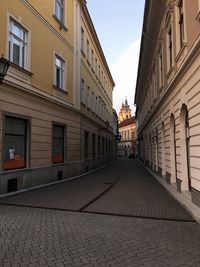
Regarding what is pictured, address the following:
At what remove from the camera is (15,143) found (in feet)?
42.0

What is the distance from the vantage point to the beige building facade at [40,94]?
12219 millimetres

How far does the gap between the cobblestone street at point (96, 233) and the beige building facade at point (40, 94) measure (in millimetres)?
2979

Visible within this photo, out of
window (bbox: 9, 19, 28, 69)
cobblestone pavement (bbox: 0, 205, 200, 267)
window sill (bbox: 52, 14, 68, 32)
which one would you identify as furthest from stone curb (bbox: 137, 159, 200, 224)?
window sill (bbox: 52, 14, 68, 32)

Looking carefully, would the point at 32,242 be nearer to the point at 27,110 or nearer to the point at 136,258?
the point at 136,258

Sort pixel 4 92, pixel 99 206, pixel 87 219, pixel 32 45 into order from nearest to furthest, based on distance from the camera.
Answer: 1. pixel 87 219
2. pixel 99 206
3. pixel 4 92
4. pixel 32 45

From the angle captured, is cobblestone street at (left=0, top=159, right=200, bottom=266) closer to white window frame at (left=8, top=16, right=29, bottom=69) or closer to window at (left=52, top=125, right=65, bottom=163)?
white window frame at (left=8, top=16, right=29, bottom=69)

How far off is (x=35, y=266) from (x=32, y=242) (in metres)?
1.16

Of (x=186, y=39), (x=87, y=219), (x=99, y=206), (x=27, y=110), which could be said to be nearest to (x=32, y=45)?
(x=27, y=110)

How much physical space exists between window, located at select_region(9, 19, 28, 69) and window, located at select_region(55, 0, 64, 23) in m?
4.68

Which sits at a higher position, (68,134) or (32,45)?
(32,45)

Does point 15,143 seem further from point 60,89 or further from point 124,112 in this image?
point 124,112

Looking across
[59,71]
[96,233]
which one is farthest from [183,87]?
[59,71]

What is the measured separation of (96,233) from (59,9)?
1522cm

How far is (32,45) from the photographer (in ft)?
47.2
